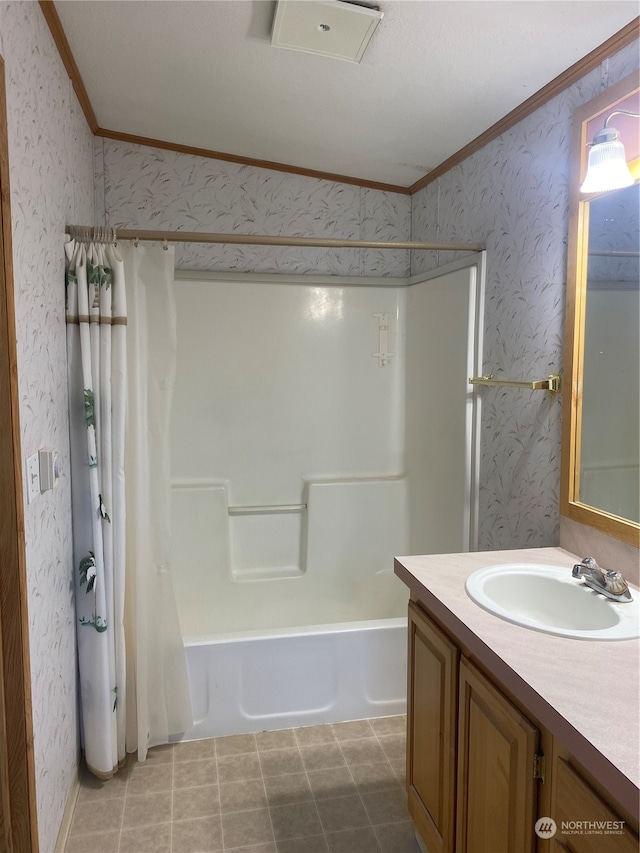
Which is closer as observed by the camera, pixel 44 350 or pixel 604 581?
pixel 604 581

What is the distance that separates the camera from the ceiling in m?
1.55

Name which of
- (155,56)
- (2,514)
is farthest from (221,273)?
(2,514)

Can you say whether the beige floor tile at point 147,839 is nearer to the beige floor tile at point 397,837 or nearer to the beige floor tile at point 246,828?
the beige floor tile at point 246,828

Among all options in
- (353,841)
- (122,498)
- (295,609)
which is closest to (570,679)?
(353,841)

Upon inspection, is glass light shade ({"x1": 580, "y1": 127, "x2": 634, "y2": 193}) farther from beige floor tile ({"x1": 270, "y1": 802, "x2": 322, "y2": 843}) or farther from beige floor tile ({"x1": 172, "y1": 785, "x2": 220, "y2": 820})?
beige floor tile ({"x1": 172, "y1": 785, "x2": 220, "y2": 820})

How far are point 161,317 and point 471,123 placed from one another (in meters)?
1.31

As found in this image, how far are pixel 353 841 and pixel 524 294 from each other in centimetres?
179

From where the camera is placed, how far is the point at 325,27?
63.2 inches

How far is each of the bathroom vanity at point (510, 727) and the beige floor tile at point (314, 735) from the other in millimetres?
580

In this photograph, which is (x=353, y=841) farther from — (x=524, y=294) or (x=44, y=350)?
(x=524, y=294)

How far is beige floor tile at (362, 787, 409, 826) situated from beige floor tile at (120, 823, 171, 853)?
2.04 ft

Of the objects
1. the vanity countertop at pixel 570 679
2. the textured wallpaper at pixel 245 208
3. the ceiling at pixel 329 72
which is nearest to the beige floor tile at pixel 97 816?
the vanity countertop at pixel 570 679

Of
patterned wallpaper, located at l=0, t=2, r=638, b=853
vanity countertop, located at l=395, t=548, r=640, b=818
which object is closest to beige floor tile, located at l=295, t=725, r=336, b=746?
patterned wallpaper, located at l=0, t=2, r=638, b=853

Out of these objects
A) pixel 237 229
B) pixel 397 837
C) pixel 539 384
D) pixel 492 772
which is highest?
pixel 237 229
